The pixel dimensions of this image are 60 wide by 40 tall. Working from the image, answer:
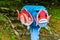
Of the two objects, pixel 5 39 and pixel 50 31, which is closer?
pixel 5 39

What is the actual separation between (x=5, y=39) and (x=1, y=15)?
1.48m

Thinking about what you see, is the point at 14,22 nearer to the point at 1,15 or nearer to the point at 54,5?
the point at 1,15

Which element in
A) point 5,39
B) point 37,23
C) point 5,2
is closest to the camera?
point 37,23

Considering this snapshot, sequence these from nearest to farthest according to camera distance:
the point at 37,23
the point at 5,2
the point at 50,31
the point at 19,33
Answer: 1. the point at 37,23
2. the point at 19,33
3. the point at 50,31
4. the point at 5,2

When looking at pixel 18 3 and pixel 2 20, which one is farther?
pixel 18 3

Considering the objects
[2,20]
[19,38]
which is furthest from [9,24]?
[19,38]

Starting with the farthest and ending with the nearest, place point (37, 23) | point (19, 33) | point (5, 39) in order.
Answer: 1. point (19, 33)
2. point (5, 39)
3. point (37, 23)

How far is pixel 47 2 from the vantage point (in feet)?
33.6

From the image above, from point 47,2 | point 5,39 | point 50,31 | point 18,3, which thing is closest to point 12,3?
point 18,3

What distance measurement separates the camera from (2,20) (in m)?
7.64

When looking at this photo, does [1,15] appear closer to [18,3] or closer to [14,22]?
[14,22]

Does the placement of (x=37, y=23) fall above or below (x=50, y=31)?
above

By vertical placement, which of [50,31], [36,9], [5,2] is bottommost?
[50,31]

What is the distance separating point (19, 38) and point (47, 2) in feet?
11.6
